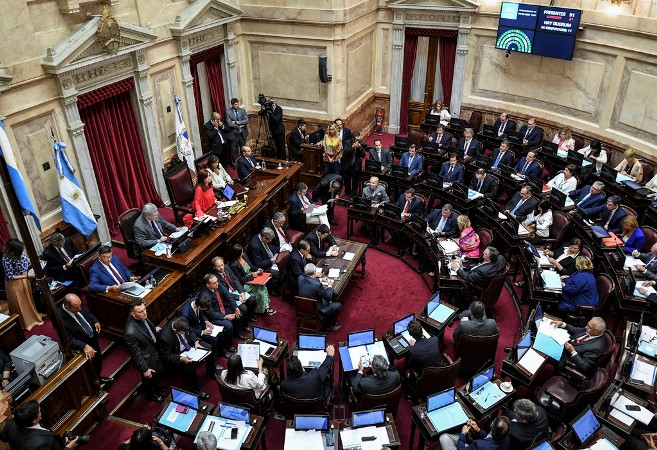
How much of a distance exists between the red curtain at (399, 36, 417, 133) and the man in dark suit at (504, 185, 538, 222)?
6.31 meters

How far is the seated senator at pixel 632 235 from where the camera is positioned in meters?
8.47

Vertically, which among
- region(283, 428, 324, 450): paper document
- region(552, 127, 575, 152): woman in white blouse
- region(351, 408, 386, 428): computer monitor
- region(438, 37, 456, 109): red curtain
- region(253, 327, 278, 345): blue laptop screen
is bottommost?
region(253, 327, 278, 345): blue laptop screen

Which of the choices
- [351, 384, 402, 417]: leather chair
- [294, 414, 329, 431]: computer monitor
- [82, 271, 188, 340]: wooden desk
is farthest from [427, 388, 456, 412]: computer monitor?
[82, 271, 188, 340]: wooden desk

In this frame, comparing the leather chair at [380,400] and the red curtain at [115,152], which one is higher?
the red curtain at [115,152]

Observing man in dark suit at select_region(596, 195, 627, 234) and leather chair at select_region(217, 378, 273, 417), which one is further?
man in dark suit at select_region(596, 195, 627, 234)

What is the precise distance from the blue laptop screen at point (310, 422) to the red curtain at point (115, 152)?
6.32 m

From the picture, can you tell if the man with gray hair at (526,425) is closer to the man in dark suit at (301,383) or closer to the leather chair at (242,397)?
the man in dark suit at (301,383)

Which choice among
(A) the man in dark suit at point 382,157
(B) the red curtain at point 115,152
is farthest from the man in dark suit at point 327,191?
(B) the red curtain at point 115,152

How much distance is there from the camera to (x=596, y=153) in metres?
11.6

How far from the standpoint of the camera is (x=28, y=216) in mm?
7914

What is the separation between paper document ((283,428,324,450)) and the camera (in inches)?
208

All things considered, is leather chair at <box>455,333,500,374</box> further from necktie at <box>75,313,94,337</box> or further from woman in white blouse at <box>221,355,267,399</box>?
necktie at <box>75,313,94,337</box>

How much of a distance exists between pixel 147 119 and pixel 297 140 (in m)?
3.58

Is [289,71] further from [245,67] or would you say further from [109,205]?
[109,205]
